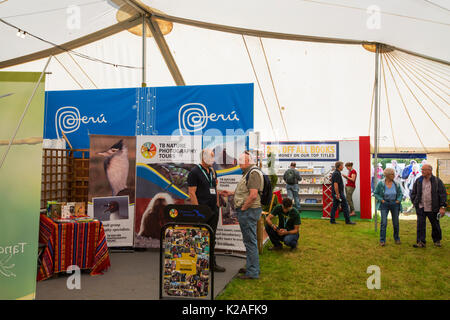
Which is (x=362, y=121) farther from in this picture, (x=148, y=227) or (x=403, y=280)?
(x=148, y=227)

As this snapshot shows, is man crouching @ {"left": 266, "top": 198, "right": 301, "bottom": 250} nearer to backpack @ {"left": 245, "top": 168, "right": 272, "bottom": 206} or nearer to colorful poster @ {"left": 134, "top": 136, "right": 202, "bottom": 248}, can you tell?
backpack @ {"left": 245, "top": 168, "right": 272, "bottom": 206}

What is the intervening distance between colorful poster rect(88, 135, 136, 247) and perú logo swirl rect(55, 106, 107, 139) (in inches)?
31.2

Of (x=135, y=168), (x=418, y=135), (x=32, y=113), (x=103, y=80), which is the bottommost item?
(x=135, y=168)

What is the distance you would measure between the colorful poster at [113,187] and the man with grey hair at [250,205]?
6.77 ft

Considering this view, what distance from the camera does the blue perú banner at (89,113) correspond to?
5633mm

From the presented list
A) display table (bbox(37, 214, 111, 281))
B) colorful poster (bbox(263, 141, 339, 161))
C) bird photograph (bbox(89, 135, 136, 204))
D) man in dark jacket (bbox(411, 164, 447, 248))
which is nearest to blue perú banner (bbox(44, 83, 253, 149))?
bird photograph (bbox(89, 135, 136, 204))

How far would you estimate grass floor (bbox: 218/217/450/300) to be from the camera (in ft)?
11.5

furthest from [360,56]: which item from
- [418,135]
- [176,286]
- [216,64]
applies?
[176,286]

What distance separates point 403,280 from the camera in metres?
3.96

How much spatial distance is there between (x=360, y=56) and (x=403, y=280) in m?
4.93

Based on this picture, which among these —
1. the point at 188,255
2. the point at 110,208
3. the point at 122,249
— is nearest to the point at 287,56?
the point at 110,208

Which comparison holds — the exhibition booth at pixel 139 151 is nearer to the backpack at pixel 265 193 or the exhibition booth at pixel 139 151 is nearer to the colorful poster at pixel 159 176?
the colorful poster at pixel 159 176

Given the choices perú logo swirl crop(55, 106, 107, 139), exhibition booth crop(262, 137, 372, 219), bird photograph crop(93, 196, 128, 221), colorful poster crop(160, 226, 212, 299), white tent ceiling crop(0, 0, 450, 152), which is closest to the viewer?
colorful poster crop(160, 226, 212, 299)

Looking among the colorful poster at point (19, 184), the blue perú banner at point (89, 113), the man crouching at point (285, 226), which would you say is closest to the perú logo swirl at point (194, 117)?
the blue perú banner at point (89, 113)
